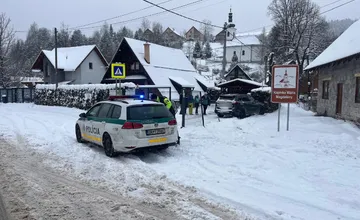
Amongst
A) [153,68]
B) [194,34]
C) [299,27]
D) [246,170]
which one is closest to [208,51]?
[194,34]

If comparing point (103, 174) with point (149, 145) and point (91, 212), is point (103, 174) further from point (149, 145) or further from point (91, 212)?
point (91, 212)

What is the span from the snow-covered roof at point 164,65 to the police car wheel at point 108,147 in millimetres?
21768

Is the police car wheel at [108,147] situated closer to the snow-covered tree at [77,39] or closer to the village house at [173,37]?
the snow-covered tree at [77,39]

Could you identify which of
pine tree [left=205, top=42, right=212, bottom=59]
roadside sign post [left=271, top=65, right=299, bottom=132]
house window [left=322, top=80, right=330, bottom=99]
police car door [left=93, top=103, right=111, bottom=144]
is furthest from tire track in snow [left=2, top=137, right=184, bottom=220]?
pine tree [left=205, top=42, right=212, bottom=59]

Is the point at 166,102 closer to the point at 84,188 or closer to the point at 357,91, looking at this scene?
the point at 84,188

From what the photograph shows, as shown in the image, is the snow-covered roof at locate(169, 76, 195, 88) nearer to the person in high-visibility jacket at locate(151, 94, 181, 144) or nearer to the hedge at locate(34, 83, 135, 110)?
the hedge at locate(34, 83, 135, 110)

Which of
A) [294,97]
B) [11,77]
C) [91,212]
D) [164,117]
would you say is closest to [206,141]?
[164,117]

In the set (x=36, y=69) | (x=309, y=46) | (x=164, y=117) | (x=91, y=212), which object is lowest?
(x=91, y=212)

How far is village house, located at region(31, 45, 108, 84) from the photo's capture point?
40.8 meters

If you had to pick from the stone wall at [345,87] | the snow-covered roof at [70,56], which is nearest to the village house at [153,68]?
the snow-covered roof at [70,56]

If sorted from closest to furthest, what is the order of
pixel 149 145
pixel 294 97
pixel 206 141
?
1. pixel 149 145
2. pixel 206 141
3. pixel 294 97

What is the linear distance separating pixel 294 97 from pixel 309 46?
1461 inches

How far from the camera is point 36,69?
145 feet

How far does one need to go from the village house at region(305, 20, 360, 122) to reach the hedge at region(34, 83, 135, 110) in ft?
39.9
